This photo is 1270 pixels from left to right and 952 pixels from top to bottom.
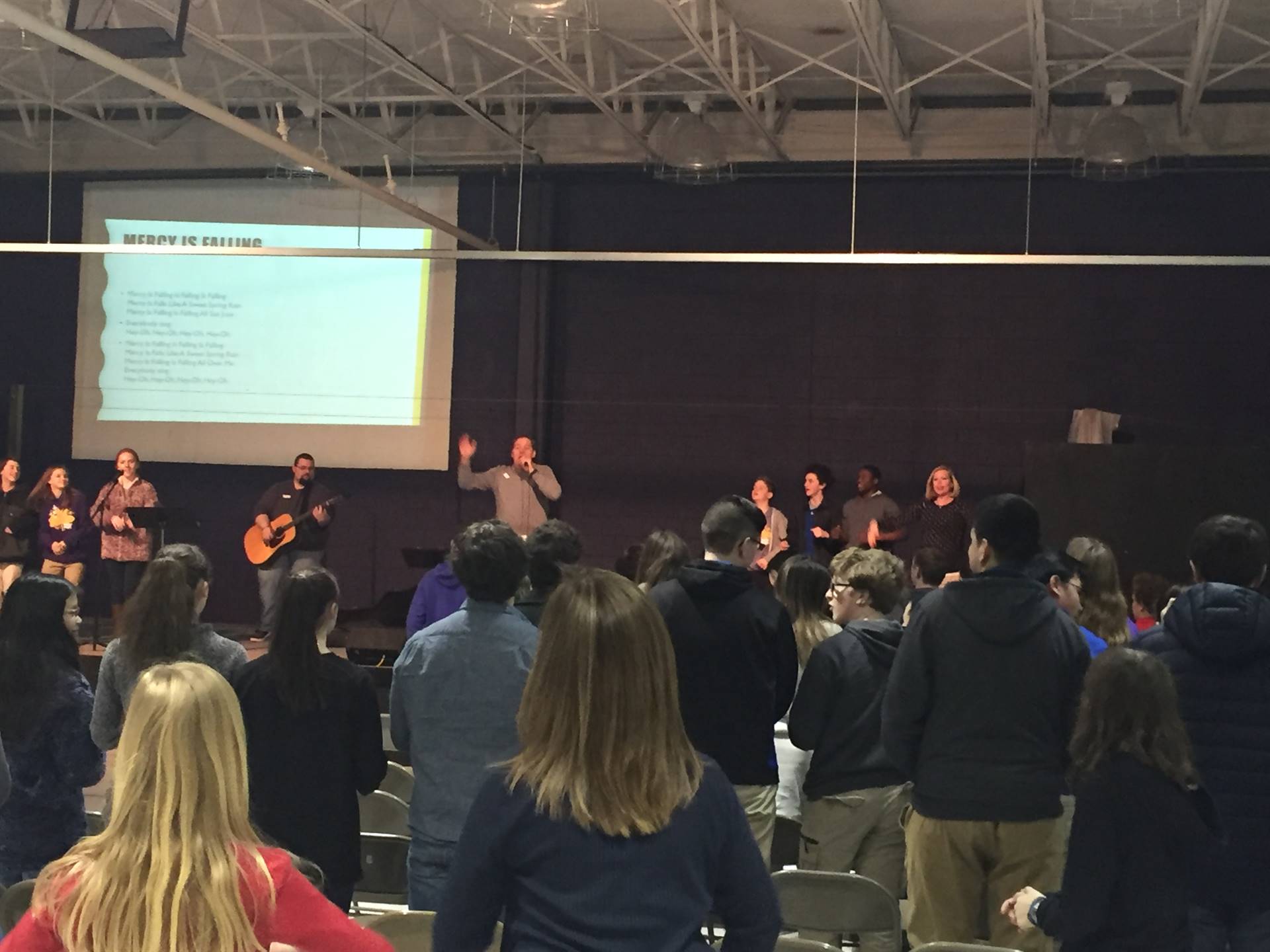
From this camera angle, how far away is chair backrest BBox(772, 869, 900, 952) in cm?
293

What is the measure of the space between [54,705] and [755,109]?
7.75m

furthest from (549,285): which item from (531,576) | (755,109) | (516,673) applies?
(516,673)

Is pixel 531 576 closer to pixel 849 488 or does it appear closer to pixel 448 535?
pixel 448 535

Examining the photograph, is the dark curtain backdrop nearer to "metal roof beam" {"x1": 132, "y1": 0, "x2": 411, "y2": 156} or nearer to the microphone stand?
the microphone stand

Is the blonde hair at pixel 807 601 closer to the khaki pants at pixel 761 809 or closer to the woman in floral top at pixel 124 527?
the khaki pants at pixel 761 809

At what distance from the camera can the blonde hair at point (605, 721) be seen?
1.64 meters

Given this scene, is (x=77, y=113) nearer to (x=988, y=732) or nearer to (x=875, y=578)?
(x=875, y=578)

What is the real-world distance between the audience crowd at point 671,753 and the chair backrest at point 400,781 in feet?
2.35

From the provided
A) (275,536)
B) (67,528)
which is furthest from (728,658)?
(67,528)

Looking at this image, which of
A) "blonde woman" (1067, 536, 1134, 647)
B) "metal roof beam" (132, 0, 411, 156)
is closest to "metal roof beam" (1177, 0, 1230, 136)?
"blonde woman" (1067, 536, 1134, 647)

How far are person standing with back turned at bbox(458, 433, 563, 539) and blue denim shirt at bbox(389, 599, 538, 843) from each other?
622 centimetres

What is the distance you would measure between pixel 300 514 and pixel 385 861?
6.29 metres

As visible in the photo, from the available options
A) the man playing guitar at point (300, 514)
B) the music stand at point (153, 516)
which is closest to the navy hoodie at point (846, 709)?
the man playing guitar at point (300, 514)

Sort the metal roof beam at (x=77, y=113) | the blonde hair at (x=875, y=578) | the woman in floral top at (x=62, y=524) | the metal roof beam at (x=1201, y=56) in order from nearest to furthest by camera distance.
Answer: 1. the blonde hair at (x=875, y=578)
2. the metal roof beam at (x=1201, y=56)
3. the woman in floral top at (x=62, y=524)
4. the metal roof beam at (x=77, y=113)
